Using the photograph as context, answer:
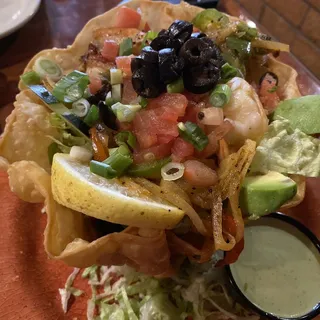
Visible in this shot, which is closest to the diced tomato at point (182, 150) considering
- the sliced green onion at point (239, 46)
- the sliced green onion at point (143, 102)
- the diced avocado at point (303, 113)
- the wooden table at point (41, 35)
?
the sliced green onion at point (143, 102)

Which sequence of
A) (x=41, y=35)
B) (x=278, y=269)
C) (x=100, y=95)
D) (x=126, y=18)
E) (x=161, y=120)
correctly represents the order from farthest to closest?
(x=41, y=35), (x=126, y=18), (x=278, y=269), (x=100, y=95), (x=161, y=120)

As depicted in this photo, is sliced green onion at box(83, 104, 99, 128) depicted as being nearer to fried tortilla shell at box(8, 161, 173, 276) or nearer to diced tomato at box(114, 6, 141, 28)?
fried tortilla shell at box(8, 161, 173, 276)

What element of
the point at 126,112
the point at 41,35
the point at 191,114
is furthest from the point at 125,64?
the point at 41,35

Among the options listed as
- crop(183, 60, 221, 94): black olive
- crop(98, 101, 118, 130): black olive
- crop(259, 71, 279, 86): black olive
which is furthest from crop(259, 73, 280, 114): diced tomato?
crop(98, 101, 118, 130): black olive

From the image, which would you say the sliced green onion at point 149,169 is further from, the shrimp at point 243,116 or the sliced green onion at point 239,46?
the sliced green onion at point 239,46

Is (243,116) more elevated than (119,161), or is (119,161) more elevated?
(243,116)

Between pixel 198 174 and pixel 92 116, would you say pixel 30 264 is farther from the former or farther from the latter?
pixel 198 174
